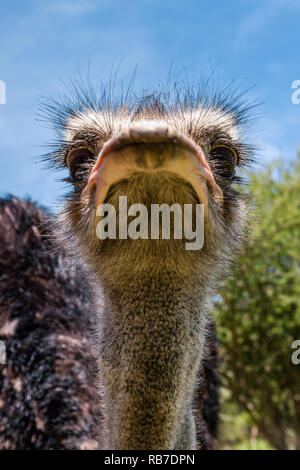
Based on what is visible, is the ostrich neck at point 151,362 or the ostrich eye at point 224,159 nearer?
the ostrich neck at point 151,362

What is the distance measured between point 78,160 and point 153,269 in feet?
1.84

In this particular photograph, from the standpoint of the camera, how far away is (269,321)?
7.83 metres

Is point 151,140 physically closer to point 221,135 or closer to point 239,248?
A: point 221,135

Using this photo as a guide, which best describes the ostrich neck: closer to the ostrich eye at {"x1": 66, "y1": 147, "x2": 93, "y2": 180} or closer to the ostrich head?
the ostrich head

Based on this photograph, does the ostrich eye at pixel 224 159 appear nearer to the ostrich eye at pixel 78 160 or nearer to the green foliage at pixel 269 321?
the ostrich eye at pixel 78 160

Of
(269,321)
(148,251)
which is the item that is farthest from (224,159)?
(269,321)

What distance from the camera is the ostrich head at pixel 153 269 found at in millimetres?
1781

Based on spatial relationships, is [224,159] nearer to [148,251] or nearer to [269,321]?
[148,251]

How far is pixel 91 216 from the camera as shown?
2053 millimetres

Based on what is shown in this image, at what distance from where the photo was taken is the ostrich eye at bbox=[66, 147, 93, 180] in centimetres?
222

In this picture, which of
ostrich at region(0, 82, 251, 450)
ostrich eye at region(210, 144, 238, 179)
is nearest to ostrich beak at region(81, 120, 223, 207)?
ostrich at region(0, 82, 251, 450)

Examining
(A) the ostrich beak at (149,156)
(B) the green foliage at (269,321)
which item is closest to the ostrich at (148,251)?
(A) the ostrich beak at (149,156)

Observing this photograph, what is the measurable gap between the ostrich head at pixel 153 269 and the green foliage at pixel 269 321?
204 inches
